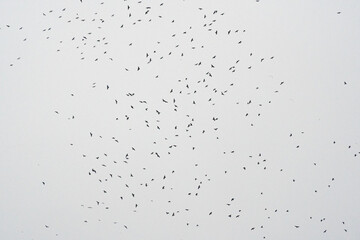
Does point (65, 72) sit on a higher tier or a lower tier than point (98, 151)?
higher

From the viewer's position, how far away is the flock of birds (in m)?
1.99

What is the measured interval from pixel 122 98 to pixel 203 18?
67cm

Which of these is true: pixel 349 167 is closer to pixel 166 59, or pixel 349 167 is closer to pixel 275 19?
pixel 275 19

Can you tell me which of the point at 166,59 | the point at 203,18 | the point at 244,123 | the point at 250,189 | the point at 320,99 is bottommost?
the point at 250,189

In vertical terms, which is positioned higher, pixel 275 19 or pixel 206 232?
pixel 275 19

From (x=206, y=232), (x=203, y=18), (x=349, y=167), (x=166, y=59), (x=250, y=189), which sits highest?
(x=203, y=18)

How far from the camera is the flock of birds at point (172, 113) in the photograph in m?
1.99

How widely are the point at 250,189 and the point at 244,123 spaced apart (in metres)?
0.39

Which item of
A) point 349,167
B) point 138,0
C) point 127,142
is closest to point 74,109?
point 127,142

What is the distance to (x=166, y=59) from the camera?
2.00 meters

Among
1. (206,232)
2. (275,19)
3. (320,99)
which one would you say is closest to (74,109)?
(206,232)

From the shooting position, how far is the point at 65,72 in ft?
6.66

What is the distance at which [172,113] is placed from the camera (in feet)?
6.59

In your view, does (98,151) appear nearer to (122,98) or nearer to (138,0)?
(122,98)
